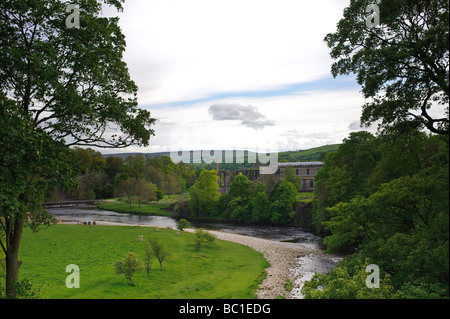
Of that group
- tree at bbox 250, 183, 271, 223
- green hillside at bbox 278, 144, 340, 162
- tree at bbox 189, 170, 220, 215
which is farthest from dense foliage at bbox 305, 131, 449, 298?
green hillside at bbox 278, 144, 340, 162

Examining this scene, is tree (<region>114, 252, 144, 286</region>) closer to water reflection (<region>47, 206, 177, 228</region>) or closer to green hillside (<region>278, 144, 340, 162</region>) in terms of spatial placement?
water reflection (<region>47, 206, 177, 228</region>)

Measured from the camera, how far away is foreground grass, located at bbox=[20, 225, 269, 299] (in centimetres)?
1833

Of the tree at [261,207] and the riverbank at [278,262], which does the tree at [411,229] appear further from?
the tree at [261,207]

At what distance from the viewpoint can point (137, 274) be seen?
69.0ft

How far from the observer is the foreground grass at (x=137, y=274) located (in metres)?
18.3

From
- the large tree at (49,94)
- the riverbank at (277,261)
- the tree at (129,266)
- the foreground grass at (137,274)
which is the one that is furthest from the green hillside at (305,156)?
the large tree at (49,94)

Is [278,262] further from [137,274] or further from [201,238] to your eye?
[137,274]

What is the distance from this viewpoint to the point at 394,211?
13.3 m

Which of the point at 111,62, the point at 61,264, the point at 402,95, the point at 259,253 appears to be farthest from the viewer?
the point at 259,253
